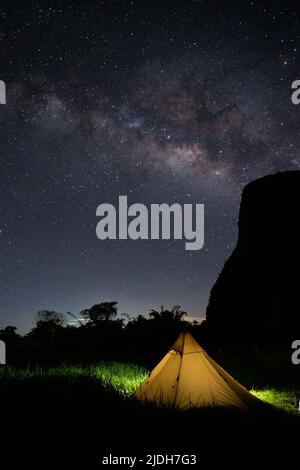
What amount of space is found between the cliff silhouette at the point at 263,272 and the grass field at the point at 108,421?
25292 mm

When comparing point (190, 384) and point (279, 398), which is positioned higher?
point (190, 384)

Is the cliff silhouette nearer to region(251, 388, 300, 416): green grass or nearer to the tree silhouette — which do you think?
the tree silhouette

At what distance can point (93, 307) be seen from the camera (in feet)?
116

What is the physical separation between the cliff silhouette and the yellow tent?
78.5 ft

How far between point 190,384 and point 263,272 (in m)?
30.1

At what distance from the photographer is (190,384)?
7.28 m

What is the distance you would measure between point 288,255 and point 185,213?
21.9m

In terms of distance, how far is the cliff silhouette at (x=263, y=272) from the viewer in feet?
104

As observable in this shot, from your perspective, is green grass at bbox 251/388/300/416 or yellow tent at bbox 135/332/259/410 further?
→ green grass at bbox 251/388/300/416

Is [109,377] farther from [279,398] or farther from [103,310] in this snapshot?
[103,310]

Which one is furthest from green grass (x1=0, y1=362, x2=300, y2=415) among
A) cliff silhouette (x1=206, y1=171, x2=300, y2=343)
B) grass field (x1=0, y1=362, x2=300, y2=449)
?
cliff silhouette (x1=206, y1=171, x2=300, y2=343)

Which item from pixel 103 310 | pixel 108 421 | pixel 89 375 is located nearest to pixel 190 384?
pixel 89 375

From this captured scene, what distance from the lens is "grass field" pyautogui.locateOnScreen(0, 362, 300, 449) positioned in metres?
4.57
